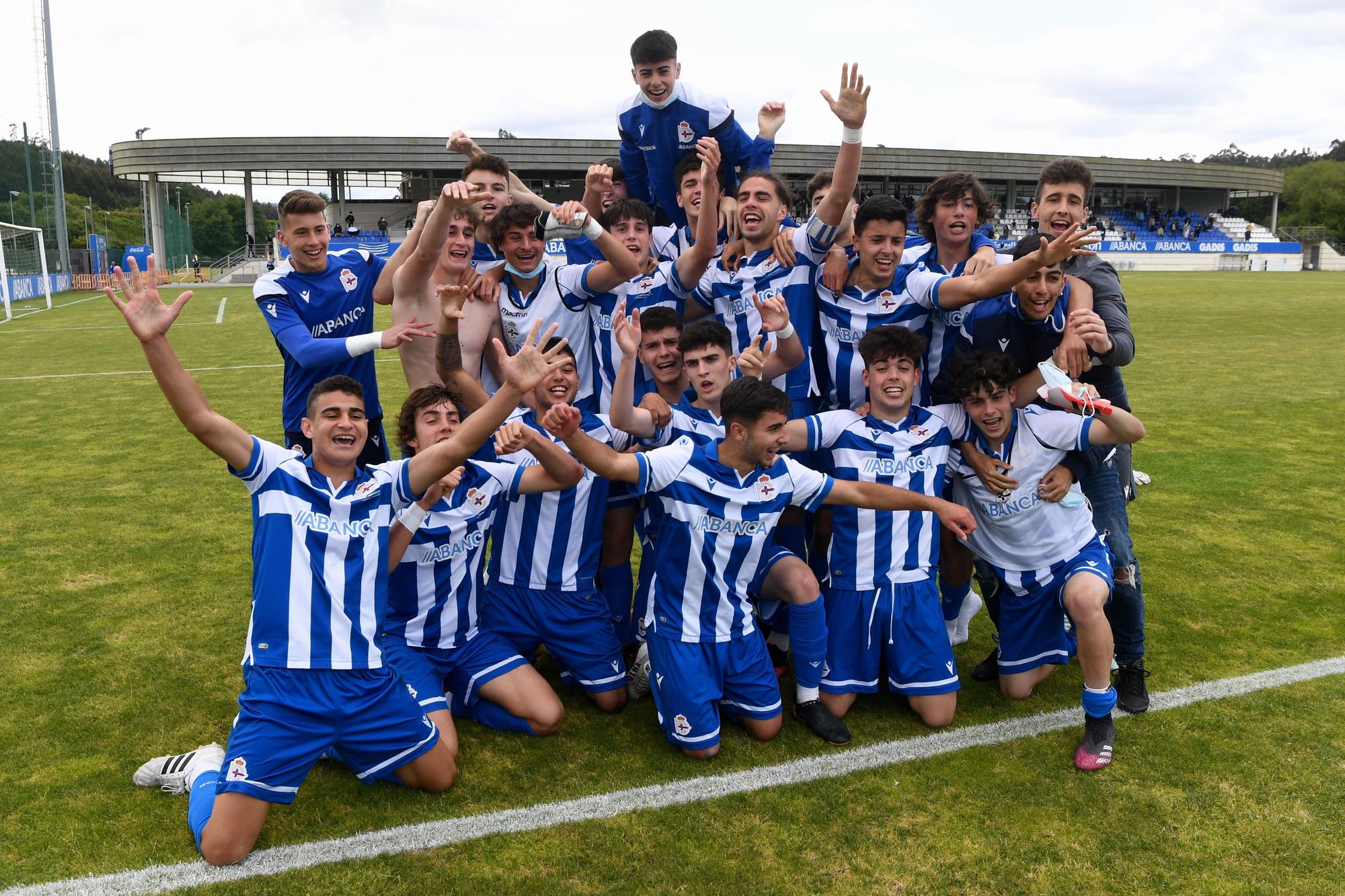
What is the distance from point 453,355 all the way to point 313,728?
183cm

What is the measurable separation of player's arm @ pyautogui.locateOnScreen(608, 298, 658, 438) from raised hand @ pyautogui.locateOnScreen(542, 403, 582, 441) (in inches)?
20.3

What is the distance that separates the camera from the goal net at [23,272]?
2556 cm

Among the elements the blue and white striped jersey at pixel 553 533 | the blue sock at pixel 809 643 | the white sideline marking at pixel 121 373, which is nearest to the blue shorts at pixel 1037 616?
the blue sock at pixel 809 643

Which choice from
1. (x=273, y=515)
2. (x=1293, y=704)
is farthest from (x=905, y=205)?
(x=273, y=515)

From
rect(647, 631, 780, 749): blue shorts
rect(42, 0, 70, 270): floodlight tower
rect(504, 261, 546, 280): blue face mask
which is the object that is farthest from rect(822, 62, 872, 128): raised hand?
rect(42, 0, 70, 270): floodlight tower

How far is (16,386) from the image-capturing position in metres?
12.8

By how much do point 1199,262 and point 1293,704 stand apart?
52.8m

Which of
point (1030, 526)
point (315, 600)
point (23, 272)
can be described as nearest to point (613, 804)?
point (315, 600)

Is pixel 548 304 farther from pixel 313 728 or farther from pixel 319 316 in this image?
pixel 313 728

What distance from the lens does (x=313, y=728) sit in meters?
3.27

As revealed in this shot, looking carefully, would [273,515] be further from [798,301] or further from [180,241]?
[180,241]

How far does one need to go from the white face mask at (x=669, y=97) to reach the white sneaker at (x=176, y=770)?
429 centimetres

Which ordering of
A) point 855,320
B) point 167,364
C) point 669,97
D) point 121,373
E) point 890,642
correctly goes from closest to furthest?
point 167,364, point 890,642, point 855,320, point 669,97, point 121,373

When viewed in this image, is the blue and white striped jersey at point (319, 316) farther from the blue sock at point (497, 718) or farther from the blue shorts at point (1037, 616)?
the blue shorts at point (1037, 616)
